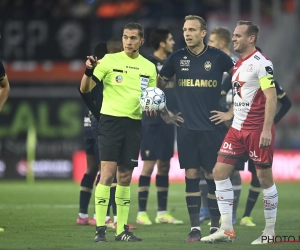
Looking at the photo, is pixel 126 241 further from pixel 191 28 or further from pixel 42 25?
pixel 42 25

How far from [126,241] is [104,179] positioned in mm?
721

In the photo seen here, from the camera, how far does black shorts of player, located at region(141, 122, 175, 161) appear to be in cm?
1205

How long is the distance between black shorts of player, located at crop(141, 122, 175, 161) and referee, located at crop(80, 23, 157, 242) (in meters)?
2.60

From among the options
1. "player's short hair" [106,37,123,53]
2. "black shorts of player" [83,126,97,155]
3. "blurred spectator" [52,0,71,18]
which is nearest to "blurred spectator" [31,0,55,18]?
"blurred spectator" [52,0,71,18]

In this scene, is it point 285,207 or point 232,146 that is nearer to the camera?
point 232,146

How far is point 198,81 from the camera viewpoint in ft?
32.1

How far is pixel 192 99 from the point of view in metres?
9.83

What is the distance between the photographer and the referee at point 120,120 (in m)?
9.19

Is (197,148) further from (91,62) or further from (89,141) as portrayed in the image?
(89,141)

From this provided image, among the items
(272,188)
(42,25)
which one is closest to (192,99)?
(272,188)

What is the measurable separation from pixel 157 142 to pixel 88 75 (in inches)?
125

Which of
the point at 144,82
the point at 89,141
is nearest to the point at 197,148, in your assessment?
the point at 144,82

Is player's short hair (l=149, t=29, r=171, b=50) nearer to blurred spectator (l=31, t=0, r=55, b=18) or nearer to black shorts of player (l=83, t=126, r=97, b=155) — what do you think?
black shorts of player (l=83, t=126, r=97, b=155)

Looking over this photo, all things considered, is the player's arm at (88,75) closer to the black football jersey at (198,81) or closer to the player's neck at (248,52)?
the black football jersey at (198,81)
